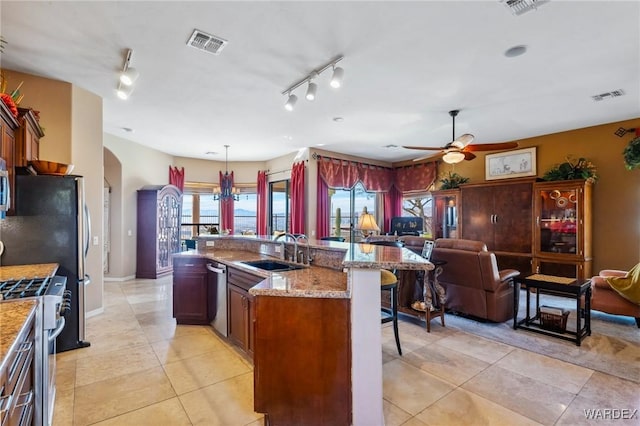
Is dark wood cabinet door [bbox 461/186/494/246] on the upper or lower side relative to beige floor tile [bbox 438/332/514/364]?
upper

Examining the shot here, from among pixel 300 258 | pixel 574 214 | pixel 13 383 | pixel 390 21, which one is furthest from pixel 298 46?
pixel 574 214

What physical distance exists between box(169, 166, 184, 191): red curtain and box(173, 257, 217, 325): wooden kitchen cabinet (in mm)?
4273

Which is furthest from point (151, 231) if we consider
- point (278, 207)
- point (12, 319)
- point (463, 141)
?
point (463, 141)

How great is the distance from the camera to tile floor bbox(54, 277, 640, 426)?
6.81ft

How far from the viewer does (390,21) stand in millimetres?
2389

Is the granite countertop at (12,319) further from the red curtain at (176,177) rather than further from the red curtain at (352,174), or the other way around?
the red curtain at (176,177)

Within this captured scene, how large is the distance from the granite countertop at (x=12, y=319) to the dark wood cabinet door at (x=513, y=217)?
629cm

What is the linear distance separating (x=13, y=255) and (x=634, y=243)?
7849 millimetres

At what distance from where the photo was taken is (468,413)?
6.88ft

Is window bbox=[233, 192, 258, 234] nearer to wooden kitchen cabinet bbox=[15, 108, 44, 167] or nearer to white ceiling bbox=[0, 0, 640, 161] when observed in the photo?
white ceiling bbox=[0, 0, 640, 161]

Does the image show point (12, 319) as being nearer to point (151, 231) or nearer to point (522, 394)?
point (522, 394)

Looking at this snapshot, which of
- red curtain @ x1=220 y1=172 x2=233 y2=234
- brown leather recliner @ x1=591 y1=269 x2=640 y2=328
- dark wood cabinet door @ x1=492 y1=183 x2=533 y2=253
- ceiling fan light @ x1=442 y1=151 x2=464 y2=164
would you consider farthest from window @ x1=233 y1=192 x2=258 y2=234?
brown leather recliner @ x1=591 y1=269 x2=640 y2=328

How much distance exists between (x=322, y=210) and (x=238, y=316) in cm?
414

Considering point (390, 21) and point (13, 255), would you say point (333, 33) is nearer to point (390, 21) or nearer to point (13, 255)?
point (390, 21)
